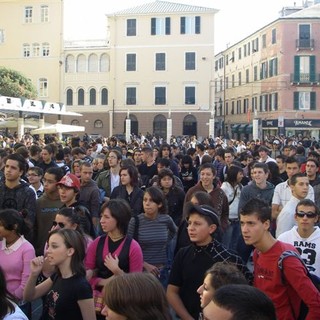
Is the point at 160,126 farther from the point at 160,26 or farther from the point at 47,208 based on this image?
the point at 47,208

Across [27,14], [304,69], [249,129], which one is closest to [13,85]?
[27,14]

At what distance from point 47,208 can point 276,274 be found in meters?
3.27

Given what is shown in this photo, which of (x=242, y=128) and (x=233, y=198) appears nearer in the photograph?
(x=233, y=198)

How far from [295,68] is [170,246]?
45.6m

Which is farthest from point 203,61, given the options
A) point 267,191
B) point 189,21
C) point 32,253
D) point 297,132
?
point 32,253

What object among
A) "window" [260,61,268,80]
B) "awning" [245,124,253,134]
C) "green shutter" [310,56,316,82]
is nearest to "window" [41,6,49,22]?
"window" [260,61,268,80]

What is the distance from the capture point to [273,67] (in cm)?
5059

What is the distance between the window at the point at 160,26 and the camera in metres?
51.8

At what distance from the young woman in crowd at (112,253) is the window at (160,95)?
47855 mm

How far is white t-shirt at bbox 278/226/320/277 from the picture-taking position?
16.0 ft

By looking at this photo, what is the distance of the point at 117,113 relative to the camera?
52.8m

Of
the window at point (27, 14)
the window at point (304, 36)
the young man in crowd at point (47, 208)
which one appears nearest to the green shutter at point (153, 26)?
the window at point (27, 14)

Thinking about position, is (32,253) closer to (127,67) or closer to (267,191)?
(267,191)

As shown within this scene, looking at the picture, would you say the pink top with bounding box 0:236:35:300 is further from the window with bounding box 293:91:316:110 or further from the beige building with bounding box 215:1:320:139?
the window with bounding box 293:91:316:110
